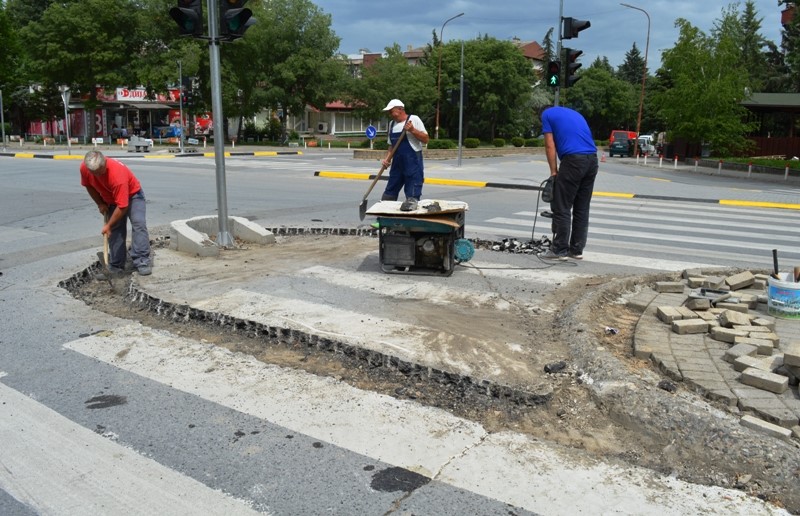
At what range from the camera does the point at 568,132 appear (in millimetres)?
7820

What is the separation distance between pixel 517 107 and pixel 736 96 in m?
36.0

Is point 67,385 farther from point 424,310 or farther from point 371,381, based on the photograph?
point 424,310

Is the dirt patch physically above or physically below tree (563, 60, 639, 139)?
below

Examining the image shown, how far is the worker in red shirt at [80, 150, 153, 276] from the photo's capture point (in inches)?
271

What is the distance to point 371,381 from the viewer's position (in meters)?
4.33

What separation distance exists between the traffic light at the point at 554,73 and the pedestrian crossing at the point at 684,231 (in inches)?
136

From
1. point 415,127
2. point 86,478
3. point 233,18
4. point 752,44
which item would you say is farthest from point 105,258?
point 752,44

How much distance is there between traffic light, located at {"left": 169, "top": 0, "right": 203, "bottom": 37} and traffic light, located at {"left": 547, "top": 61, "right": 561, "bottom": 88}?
35.2 feet

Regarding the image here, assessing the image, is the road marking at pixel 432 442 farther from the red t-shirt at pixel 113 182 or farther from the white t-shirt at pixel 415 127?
the white t-shirt at pixel 415 127

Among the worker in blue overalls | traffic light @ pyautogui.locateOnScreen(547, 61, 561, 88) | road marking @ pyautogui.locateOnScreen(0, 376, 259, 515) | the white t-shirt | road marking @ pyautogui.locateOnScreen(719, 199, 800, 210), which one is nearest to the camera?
road marking @ pyautogui.locateOnScreen(0, 376, 259, 515)

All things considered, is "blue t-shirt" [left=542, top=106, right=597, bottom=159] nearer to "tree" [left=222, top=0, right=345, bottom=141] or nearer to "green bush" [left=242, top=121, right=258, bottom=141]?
"tree" [left=222, top=0, right=345, bottom=141]

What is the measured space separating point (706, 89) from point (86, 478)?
3376cm

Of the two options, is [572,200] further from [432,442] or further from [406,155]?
[432,442]

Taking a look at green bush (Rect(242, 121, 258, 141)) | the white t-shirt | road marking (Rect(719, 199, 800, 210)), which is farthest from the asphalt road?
green bush (Rect(242, 121, 258, 141))
